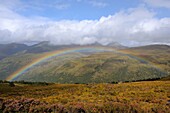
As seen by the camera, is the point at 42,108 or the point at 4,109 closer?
the point at 42,108

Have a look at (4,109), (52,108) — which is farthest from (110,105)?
(4,109)

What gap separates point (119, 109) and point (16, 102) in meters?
15.3

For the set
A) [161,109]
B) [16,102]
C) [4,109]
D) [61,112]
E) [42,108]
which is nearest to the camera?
[161,109]

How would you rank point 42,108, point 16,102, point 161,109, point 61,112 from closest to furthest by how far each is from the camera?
1. point 161,109
2. point 61,112
3. point 42,108
4. point 16,102

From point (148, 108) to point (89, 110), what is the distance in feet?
21.2

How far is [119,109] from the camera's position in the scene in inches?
1073

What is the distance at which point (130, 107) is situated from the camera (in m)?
27.3

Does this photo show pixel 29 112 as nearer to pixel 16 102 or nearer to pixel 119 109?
pixel 16 102

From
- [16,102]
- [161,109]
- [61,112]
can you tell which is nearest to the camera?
[161,109]

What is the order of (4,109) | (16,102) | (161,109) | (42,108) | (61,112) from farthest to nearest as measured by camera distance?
(16,102) → (4,109) → (42,108) → (61,112) → (161,109)

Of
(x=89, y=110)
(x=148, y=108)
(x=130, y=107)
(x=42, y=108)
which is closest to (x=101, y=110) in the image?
(x=89, y=110)

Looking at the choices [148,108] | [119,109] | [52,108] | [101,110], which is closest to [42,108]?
[52,108]

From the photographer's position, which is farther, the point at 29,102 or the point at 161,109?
the point at 29,102

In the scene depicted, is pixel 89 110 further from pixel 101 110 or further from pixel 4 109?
pixel 4 109
